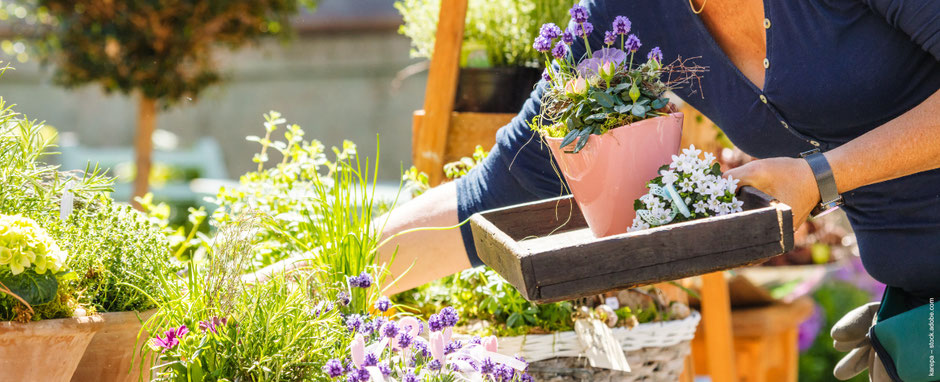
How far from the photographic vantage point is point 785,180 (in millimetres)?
956

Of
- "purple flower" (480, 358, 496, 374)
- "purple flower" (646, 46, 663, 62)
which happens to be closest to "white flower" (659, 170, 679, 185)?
"purple flower" (646, 46, 663, 62)

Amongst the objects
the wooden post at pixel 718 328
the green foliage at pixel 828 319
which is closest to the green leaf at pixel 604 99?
the wooden post at pixel 718 328

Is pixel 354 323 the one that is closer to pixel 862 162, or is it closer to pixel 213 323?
pixel 213 323

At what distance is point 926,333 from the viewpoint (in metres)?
1.15

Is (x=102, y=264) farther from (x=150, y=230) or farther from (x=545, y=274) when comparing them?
(x=545, y=274)

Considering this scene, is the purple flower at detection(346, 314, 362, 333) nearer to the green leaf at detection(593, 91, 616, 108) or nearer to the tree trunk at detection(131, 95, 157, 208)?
the green leaf at detection(593, 91, 616, 108)

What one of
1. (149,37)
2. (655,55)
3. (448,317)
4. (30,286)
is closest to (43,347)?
(30,286)

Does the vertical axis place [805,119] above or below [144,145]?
below

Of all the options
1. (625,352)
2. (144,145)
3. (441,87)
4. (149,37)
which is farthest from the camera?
(144,145)

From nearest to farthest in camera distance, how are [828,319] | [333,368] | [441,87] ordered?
1. [333,368]
2. [441,87]
3. [828,319]

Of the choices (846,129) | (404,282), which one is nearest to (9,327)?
(404,282)

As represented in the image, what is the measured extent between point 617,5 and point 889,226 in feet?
1.73

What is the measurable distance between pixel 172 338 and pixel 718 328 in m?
1.49

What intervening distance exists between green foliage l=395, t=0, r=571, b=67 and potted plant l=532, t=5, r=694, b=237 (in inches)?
34.6
